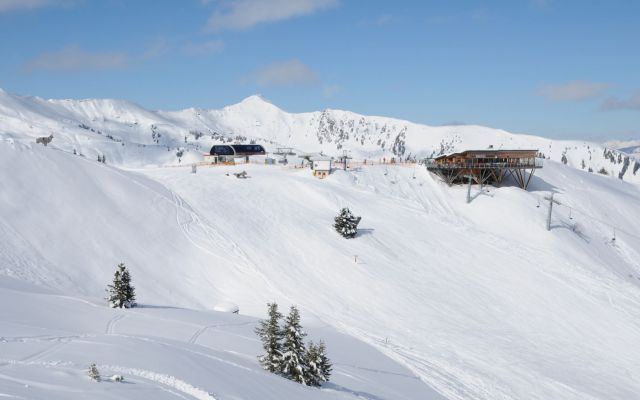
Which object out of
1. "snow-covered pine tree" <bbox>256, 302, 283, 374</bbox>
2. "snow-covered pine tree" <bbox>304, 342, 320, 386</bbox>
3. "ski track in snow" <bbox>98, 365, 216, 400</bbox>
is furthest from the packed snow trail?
"ski track in snow" <bbox>98, 365, 216, 400</bbox>

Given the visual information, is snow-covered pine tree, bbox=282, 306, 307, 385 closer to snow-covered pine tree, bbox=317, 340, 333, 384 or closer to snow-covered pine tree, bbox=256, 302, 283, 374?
snow-covered pine tree, bbox=256, 302, 283, 374

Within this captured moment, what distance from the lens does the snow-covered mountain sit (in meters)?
14.8

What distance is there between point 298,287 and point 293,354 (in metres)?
18.1

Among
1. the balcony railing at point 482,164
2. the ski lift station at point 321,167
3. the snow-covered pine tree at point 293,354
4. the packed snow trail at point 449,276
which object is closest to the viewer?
the snow-covered pine tree at point 293,354

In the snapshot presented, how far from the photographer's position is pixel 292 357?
15992 millimetres

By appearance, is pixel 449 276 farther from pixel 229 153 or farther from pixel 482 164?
pixel 229 153

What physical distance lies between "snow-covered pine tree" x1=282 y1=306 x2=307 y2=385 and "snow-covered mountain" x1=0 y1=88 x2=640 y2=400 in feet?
2.72

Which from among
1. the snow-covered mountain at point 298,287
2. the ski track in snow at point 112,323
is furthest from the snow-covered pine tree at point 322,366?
the ski track in snow at point 112,323

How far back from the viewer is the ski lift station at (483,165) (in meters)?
67.8

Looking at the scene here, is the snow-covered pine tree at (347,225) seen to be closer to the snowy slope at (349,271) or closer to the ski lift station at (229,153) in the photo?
the snowy slope at (349,271)

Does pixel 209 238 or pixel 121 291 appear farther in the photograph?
pixel 209 238

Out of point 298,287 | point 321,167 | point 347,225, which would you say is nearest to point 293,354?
point 298,287

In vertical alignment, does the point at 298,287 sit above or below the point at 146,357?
below

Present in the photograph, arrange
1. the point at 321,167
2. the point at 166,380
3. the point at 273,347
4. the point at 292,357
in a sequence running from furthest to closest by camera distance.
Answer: the point at 321,167, the point at 273,347, the point at 292,357, the point at 166,380
